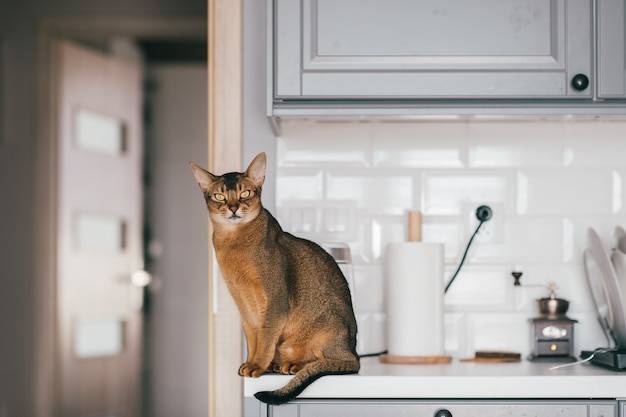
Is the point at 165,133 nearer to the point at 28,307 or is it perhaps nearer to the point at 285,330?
the point at 28,307

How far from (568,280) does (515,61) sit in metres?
0.66

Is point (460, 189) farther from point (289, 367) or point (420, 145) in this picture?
point (289, 367)

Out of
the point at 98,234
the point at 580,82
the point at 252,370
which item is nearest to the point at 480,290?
the point at 580,82

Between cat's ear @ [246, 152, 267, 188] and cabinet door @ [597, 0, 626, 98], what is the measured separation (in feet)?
2.44

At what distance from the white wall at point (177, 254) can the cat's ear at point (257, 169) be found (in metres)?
1.58

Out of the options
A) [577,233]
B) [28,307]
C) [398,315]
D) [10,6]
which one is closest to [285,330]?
[398,315]

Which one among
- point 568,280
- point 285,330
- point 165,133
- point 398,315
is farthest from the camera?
point 165,133

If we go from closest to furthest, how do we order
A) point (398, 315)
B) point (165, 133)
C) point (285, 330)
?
point (285, 330) < point (398, 315) < point (165, 133)

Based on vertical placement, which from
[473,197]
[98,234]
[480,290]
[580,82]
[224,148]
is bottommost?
[480,290]

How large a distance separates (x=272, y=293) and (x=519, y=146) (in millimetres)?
864

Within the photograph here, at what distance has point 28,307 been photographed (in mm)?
3244

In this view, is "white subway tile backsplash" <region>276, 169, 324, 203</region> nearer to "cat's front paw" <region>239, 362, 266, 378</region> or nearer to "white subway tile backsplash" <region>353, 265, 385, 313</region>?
"white subway tile backsplash" <region>353, 265, 385, 313</region>

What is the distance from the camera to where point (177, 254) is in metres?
3.12

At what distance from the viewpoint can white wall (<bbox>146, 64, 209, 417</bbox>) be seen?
313cm
